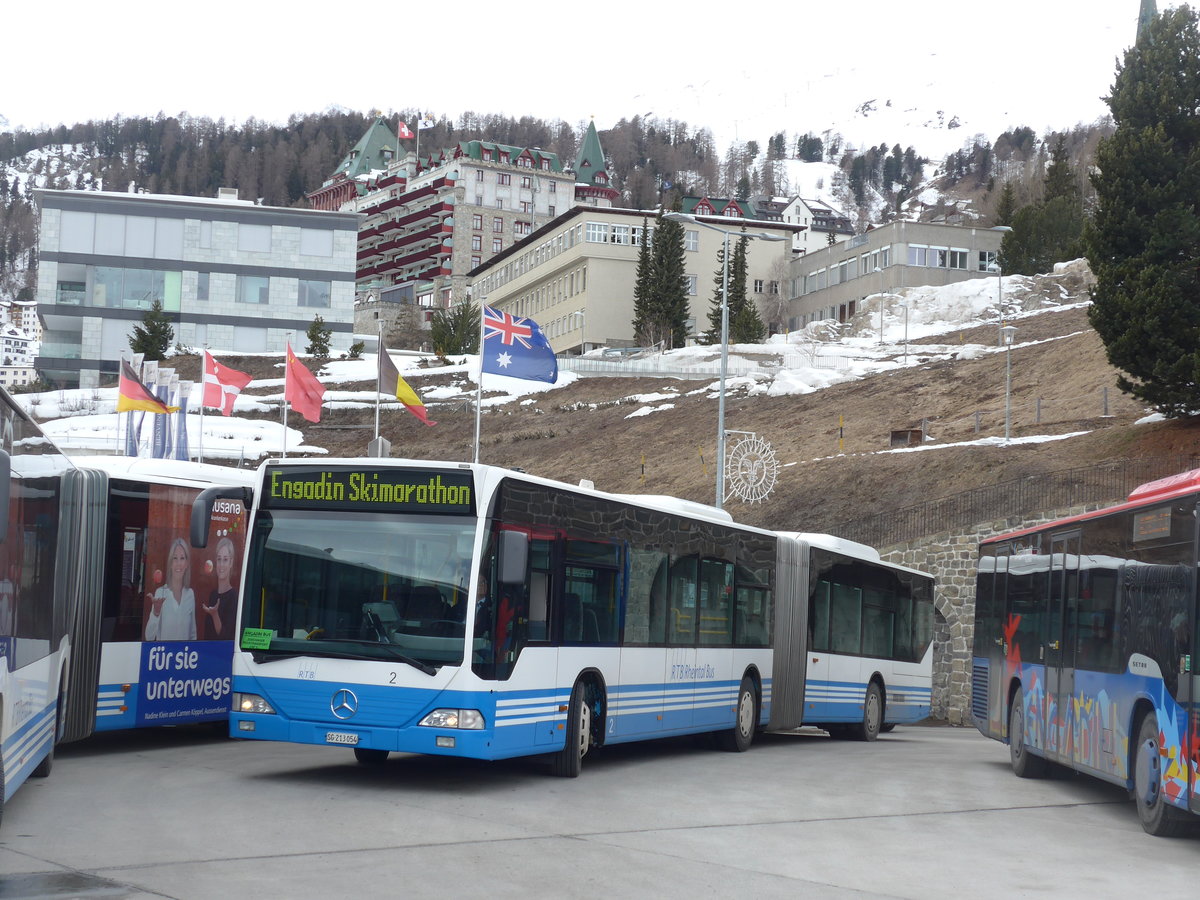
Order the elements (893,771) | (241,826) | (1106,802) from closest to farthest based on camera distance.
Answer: (241,826) < (1106,802) < (893,771)

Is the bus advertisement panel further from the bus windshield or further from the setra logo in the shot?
the setra logo

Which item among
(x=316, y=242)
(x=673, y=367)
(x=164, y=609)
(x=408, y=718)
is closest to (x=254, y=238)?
(x=316, y=242)

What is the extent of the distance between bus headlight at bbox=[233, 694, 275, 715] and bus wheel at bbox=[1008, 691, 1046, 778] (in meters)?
8.56

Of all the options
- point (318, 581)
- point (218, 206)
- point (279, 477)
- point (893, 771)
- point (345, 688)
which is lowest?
point (893, 771)

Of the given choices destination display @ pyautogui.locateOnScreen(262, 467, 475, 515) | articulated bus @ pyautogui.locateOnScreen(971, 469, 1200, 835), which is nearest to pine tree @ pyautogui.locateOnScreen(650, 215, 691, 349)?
articulated bus @ pyautogui.locateOnScreen(971, 469, 1200, 835)

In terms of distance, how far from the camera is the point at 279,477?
13.1 m

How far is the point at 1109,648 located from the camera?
12.9m

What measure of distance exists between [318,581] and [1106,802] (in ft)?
26.7

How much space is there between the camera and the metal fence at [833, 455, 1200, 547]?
32812mm

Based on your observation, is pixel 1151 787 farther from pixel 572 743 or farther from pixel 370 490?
pixel 370 490

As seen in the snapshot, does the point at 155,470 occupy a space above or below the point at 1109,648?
above

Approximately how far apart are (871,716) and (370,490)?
42.5 feet

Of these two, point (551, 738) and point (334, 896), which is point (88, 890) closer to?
point (334, 896)

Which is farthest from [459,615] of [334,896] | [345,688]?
[334,896]
